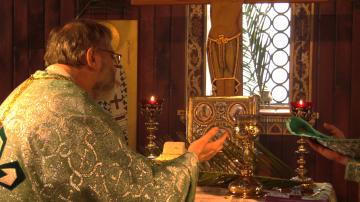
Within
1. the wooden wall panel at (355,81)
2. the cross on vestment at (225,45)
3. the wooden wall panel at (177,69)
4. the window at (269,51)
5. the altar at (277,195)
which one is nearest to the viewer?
the altar at (277,195)

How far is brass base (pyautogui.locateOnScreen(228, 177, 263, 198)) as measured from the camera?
8.54 ft

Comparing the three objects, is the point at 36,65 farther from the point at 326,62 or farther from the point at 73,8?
the point at 326,62

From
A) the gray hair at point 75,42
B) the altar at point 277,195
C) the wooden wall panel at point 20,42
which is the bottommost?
the altar at point 277,195

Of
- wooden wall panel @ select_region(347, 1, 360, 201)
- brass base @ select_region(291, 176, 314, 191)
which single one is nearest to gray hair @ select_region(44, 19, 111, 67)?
brass base @ select_region(291, 176, 314, 191)

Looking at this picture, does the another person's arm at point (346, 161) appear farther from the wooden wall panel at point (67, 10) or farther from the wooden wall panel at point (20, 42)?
the wooden wall panel at point (20, 42)

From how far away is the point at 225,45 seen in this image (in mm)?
3342

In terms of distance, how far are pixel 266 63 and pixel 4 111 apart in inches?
123

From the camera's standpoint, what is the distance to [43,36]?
16.4 ft

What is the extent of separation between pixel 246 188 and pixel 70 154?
3.68 feet

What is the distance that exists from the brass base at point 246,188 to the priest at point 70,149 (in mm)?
683

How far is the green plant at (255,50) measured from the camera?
4.66 meters

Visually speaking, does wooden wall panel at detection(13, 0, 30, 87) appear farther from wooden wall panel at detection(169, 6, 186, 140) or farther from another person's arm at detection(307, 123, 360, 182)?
another person's arm at detection(307, 123, 360, 182)

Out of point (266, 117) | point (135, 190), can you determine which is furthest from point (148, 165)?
point (266, 117)

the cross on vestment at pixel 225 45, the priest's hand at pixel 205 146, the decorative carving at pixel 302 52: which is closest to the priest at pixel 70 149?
the priest's hand at pixel 205 146
